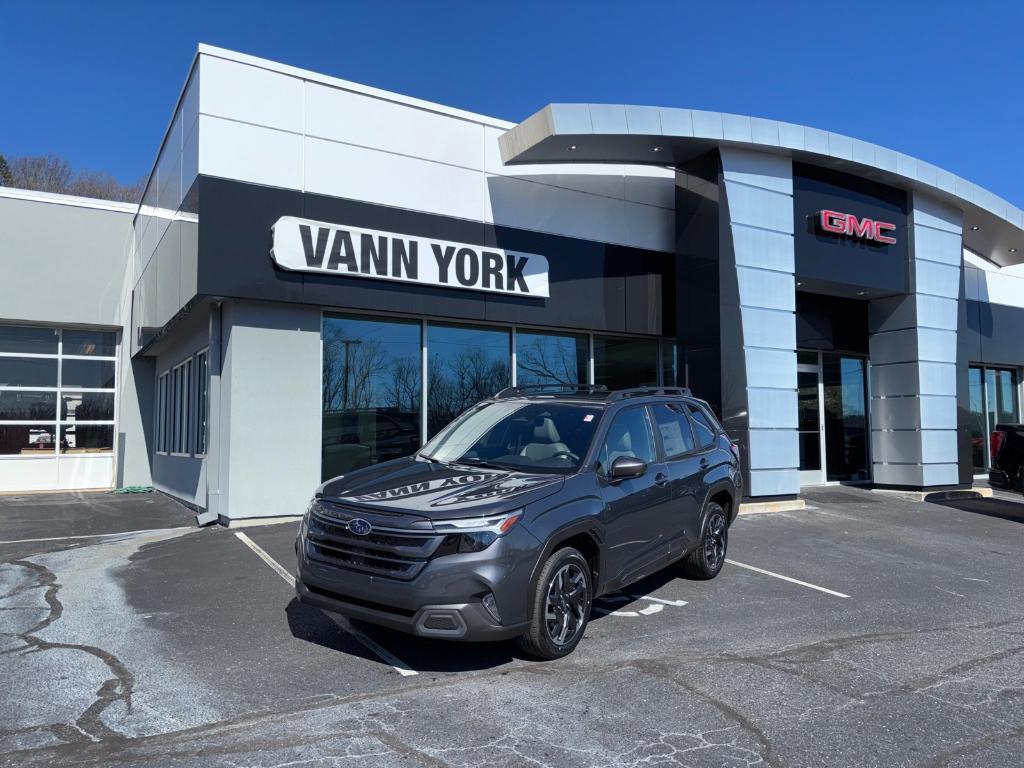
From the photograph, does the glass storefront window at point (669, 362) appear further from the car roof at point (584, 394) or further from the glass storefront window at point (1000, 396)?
the glass storefront window at point (1000, 396)

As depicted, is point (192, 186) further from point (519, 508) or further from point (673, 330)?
point (673, 330)

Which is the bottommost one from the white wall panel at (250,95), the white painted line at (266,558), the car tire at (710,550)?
the white painted line at (266,558)

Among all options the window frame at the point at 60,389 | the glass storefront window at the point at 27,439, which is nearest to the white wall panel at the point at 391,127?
the window frame at the point at 60,389

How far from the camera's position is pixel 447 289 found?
39.0 ft

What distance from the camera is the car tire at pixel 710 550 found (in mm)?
7316

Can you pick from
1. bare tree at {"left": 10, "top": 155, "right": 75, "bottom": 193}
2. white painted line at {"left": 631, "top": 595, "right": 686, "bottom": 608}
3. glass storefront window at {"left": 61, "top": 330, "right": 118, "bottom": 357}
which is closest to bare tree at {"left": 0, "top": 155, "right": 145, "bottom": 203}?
bare tree at {"left": 10, "top": 155, "right": 75, "bottom": 193}

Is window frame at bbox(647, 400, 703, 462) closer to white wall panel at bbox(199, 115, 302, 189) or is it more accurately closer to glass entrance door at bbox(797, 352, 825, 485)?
white wall panel at bbox(199, 115, 302, 189)

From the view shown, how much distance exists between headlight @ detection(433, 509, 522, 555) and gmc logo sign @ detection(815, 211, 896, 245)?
1176 cm

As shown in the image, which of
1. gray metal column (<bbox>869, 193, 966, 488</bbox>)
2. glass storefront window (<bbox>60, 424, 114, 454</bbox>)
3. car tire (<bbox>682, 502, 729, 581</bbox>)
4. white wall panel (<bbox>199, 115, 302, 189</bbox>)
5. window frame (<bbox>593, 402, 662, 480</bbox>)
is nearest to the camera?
window frame (<bbox>593, 402, 662, 480</bbox>)

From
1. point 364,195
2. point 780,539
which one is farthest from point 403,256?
point 780,539

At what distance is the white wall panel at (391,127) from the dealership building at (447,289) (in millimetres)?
36

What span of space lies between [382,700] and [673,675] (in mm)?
1881

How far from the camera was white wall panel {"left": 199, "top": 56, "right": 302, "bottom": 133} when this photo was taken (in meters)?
10.2

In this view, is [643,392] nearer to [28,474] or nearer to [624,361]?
[624,361]
